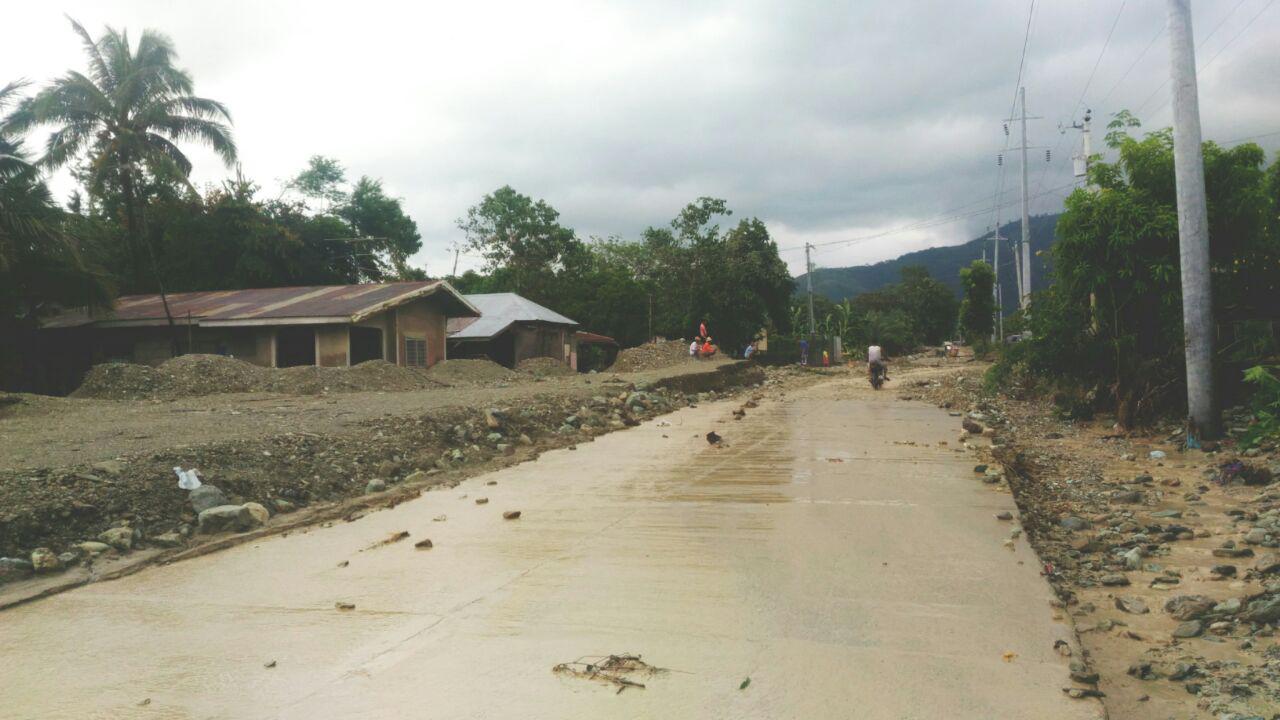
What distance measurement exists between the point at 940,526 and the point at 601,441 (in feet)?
20.4

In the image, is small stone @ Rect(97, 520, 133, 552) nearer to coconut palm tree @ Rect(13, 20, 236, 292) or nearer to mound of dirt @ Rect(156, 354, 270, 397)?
mound of dirt @ Rect(156, 354, 270, 397)

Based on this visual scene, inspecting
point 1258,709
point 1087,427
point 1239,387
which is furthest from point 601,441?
point 1258,709

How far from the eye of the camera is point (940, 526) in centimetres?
588

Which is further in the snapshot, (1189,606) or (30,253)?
(30,253)

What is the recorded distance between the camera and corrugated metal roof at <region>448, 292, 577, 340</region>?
3025cm

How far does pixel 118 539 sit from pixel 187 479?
3.15ft

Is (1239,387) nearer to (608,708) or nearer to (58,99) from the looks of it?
(608,708)

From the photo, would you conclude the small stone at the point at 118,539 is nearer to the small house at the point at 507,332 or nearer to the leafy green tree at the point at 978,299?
the small house at the point at 507,332


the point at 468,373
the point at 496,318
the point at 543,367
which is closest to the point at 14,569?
the point at 468,373

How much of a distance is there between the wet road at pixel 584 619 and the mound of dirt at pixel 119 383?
43.7ft

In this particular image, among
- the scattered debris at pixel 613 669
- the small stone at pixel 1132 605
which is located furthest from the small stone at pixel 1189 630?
the scattered debris at pixel 613 669

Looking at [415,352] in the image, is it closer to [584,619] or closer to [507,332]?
[507,332]

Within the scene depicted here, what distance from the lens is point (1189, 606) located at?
13.6 feet

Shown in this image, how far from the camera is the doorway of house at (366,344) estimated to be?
23.3m
